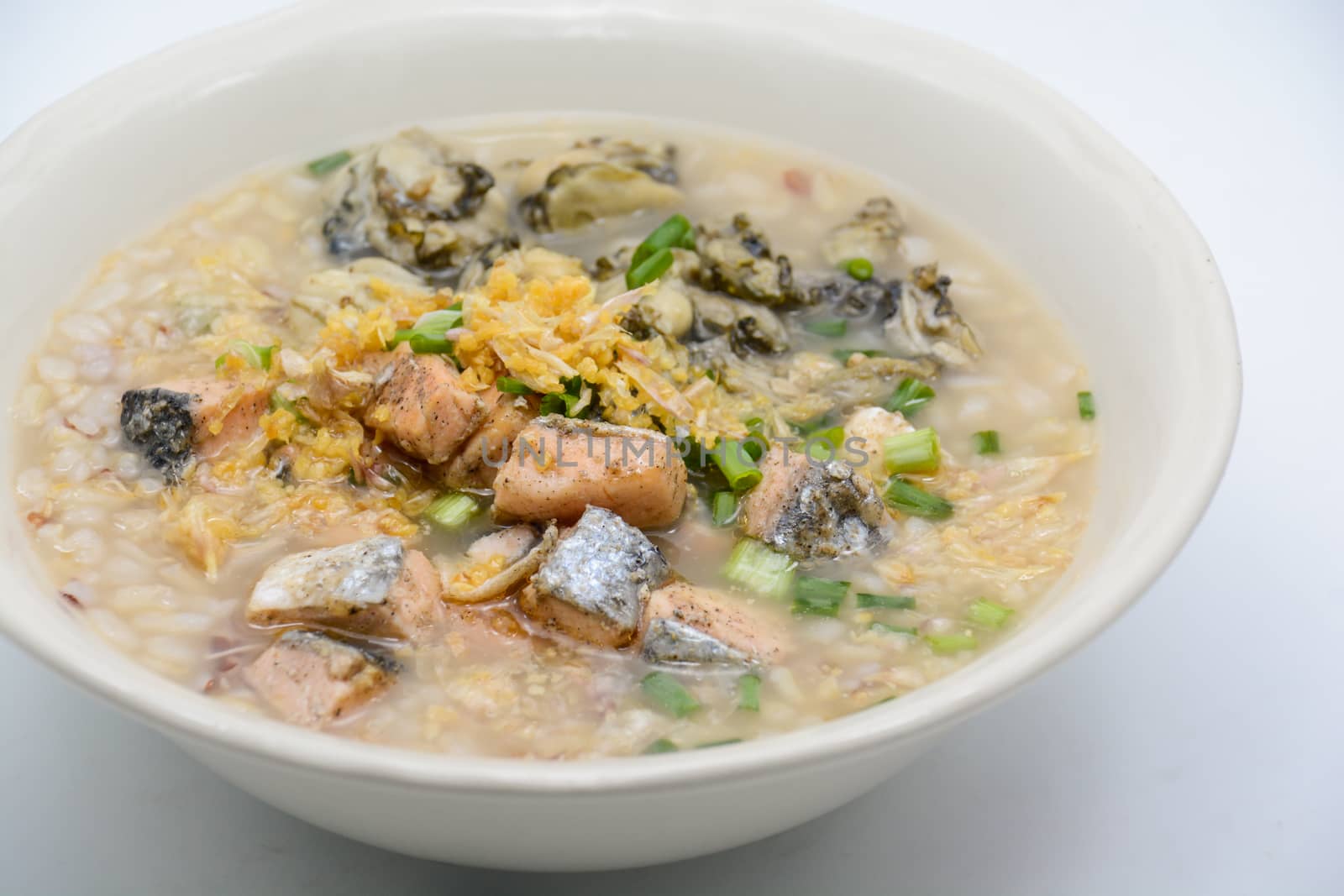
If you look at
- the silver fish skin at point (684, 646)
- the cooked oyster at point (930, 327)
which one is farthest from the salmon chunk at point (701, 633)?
the cooked oyster at point (930, 327)

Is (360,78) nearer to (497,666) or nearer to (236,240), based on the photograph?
(236,240)

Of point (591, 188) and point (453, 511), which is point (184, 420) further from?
→ point (591, 188)

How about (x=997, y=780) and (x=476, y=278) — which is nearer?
(x=997, y=780)

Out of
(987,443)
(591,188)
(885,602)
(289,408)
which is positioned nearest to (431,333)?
(289,408)

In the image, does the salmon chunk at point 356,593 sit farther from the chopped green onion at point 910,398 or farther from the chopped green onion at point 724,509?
the chopped green onion at point 910,398

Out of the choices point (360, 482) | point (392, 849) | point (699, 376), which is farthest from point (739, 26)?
point (392, 849)

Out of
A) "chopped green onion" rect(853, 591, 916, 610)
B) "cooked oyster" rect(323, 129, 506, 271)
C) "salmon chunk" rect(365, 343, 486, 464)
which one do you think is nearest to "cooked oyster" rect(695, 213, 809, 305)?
"cooked oyster" rect(323, 129, 506, 271)
